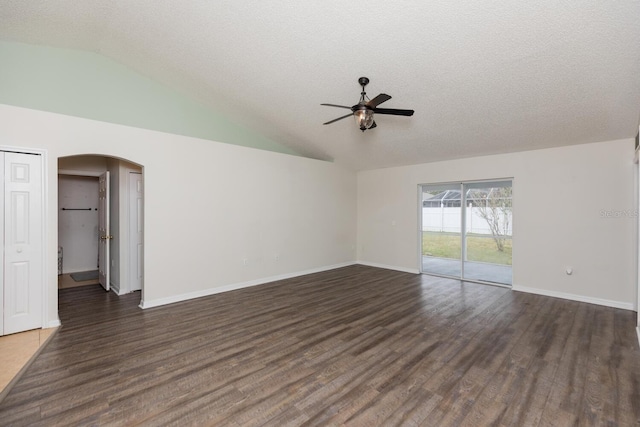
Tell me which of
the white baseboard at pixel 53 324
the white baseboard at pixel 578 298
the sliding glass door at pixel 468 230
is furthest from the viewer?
the sliding glass door at pixel 468 230

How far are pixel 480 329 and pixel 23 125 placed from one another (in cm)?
608

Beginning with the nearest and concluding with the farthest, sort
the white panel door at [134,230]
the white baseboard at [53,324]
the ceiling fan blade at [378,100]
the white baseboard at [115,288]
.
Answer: the ceiling fan blade at [378,100] < the white baseboard at [53,324] < the white baseboard at [115,288] < the white panel door at [134,230]

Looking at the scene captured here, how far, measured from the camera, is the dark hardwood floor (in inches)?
82.4

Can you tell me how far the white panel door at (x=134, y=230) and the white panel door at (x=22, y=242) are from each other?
1.62 meters

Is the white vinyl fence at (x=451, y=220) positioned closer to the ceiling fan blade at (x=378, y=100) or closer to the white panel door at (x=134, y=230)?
the ceiling fan blade at (x=378, y=100)

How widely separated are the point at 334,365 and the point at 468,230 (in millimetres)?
A: 4659

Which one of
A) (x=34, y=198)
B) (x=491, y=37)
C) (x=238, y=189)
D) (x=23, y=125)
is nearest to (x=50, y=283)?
(x=34, y=198)

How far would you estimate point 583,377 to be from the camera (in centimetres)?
255

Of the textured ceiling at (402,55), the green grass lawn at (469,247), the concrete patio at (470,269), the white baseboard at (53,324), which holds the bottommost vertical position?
the white baseboard at (53,324)

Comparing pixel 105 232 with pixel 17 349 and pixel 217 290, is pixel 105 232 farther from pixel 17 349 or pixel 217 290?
pixel 17 349

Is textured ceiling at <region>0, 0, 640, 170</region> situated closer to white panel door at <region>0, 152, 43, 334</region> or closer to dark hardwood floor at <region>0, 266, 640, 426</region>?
white panel door at <region>0, 152, 43, 334</region>

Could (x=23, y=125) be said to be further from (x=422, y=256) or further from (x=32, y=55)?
(x=422, y=256)

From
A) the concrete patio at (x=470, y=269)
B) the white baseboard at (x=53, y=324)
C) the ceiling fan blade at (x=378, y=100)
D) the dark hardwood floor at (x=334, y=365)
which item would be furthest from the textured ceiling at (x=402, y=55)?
the white baseboard at (x=53, y=324)

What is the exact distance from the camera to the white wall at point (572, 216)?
443 centimetres
